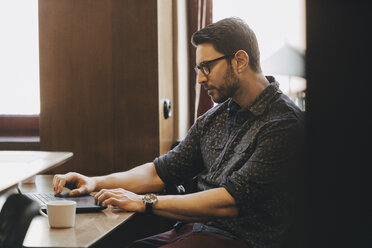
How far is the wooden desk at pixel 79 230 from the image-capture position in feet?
→ 3.47

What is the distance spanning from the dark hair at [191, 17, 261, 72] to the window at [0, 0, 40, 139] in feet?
4.29

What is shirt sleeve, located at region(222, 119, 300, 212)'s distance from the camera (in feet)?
4.67

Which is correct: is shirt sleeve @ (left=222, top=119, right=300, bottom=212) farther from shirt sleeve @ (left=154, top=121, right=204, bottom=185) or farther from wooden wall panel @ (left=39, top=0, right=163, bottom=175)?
wooden wall panel @ (left=39, top=0, right=163, bottom=175)

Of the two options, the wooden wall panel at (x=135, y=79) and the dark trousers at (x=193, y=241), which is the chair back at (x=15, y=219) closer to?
the dark trousers at (x=193, y=241)

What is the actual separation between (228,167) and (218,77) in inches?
14.1

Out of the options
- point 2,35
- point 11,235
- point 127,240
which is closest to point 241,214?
point 11,235

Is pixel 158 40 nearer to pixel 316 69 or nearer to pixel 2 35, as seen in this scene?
pixel 2 35

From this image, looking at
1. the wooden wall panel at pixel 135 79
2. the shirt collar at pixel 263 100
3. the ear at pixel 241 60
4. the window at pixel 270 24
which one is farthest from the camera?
the window at pixel 270 24

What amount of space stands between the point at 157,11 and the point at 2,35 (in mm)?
1046

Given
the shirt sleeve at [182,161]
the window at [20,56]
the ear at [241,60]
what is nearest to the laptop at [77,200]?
the shirt sleeve at [182,161]

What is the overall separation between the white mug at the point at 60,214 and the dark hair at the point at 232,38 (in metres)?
0.84

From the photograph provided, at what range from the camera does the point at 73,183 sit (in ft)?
5.62

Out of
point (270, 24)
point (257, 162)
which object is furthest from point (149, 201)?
point (270, 24)

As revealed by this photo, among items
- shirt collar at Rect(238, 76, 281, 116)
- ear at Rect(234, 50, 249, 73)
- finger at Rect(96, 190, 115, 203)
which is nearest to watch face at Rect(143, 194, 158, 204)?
finger at Rect(96, 190, 115, 203)
